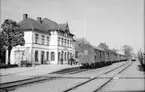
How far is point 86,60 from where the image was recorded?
2938 centimetres

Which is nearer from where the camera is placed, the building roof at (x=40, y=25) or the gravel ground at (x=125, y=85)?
the gravel ground at (x=125, y=85)

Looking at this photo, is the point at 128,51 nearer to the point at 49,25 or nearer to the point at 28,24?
the point at 49,25

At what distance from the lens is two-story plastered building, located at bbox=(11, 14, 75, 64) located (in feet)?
116

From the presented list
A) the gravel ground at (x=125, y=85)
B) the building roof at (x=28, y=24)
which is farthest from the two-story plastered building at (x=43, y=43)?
the gravel ground at (x=125, y=85)

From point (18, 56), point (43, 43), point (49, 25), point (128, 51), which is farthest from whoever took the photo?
point (128, 51)

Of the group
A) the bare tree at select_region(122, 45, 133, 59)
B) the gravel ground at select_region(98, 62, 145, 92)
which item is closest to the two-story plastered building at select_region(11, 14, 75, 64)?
the gravel ground at select_region(98, 62, 145, 92)

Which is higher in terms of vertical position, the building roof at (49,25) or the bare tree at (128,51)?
the building roof at (49,25)

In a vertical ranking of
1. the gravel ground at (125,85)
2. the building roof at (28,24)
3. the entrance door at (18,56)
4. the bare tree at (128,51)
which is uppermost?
the building roof at (28,24)

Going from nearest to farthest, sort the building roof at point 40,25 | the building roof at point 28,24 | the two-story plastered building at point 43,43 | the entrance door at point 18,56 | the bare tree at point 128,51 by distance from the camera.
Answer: the entrance door at point 18,56
the two-story plastered building at point 43,43
the building roof at point 28,24
the building roof at point 40,25
the bare tree at point 128,51

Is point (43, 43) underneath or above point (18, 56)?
above

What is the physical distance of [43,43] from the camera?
129 ft

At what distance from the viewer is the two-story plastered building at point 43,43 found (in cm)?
3522

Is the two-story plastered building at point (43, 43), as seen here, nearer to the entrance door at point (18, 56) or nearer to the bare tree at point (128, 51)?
the entrance door at point (18, 56)

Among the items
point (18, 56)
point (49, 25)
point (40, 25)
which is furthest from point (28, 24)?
point (49, 25)
